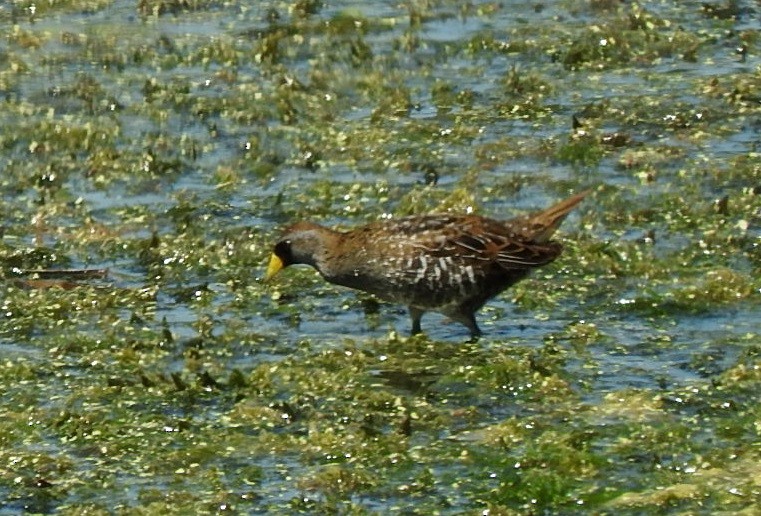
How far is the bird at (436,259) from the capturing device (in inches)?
483

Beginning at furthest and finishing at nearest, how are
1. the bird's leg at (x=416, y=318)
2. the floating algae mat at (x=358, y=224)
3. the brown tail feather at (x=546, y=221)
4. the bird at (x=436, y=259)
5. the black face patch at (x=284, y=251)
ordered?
1. the black face patch at (x=284, y=251)
2. the brown tail feather at (x=546, y=221)
3. the bird's leg at (x=416, y=318)
4. the bird at (x=436, y=259)
5. the floating algae mat at (x=358, y=224)

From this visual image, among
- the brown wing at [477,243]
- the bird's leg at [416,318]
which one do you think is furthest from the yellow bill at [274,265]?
the bird's leg at [416,318]

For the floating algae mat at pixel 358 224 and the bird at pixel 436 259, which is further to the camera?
the bird at pixel 436 259

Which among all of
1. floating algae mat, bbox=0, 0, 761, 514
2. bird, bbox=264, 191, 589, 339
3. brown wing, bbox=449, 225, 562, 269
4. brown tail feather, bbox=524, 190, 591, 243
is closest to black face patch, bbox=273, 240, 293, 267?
bird, bbox=264, 191, 589, 339

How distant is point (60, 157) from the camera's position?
15.8m

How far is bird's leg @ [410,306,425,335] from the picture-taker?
40.9ft

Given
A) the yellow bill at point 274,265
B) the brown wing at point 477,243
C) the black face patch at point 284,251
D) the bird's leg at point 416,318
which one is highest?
the brown wing at point 477,243

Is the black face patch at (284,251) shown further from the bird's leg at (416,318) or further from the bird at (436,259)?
the bird's leg at (416,318)

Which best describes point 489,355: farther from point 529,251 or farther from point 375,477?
point 375,477

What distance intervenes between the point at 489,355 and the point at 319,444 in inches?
68.7

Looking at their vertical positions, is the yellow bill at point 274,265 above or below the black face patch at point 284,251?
below

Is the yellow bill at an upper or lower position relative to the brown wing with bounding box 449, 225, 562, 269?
lower

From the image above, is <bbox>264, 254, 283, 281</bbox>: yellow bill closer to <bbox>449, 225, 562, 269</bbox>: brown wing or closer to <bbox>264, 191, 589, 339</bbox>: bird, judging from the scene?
<bbox>264, 191, 589, 339</bbox>: bird

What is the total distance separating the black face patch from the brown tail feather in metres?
1.41
